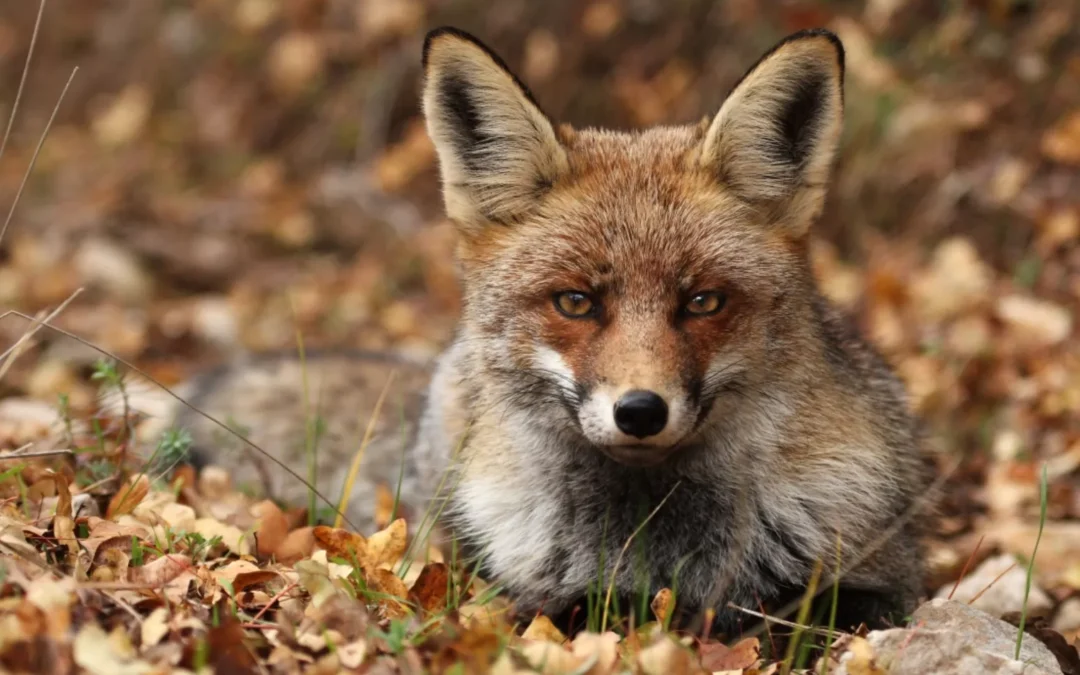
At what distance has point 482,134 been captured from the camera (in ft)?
13.0

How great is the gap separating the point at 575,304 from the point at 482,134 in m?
0.81

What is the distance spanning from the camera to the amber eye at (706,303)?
3541 mm

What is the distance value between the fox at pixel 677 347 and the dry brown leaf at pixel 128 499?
1.11m

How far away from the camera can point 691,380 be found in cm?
338

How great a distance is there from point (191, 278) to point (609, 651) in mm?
7676

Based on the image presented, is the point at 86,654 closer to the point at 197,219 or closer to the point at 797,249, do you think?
the point at 797,249

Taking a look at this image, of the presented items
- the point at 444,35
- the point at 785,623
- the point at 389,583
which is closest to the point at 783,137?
the point at 444,35

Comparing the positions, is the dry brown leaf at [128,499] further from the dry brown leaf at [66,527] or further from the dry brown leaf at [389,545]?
the dry brown leaf at [389,545]

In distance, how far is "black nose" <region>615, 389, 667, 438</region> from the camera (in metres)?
3.15

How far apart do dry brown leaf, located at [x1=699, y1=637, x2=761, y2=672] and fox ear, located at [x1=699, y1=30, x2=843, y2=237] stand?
1.47 meters

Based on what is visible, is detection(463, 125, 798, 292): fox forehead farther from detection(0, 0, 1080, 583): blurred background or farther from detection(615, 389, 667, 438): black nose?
detection(0, 0, 1080, 583): blurred background

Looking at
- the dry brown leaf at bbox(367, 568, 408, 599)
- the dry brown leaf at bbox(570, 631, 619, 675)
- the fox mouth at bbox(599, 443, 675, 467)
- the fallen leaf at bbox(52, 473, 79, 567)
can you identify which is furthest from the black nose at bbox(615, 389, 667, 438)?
the fallen leaf at bbox(52, 473, 79, 567)

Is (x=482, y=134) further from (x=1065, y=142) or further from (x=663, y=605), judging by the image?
(x=1065, y=142)

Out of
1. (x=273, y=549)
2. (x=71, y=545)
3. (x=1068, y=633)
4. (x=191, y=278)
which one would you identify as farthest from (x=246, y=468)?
(x=191, y=278)
